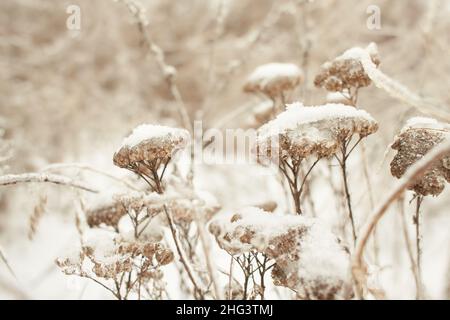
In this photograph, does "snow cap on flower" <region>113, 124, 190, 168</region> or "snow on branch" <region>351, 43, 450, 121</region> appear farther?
"snow cap on flower" <region>113, 124, 190, 168</region>

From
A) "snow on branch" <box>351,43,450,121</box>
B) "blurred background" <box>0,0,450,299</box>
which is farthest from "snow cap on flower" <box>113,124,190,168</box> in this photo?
"blurred background" <box>0,0,450,299</box>

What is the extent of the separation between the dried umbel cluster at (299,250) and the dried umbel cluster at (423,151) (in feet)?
0.61

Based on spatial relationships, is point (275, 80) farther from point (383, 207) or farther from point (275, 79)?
point (383, 207)

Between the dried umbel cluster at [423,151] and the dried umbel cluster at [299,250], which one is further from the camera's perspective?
the dried umbel cluster at [423,151]

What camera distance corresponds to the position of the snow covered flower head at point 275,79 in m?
1.14

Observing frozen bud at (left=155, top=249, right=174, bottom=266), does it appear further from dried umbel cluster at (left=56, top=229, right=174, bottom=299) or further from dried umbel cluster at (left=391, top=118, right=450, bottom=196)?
dried umbel cluster at (left=391, top=118, right=450, bottom=196)

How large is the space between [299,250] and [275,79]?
0.59 metres

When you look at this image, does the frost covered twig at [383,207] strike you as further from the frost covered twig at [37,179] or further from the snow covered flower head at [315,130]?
the frost covered twig at [37,179]

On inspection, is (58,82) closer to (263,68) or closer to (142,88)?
(142,88)

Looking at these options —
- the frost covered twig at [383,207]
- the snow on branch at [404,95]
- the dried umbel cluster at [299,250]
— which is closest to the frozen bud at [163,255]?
the dried umbel cluster at [299,250]

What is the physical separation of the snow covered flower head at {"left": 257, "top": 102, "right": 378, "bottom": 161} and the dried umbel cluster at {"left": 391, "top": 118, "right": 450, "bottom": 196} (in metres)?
0.07

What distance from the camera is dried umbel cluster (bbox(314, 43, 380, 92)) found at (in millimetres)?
903

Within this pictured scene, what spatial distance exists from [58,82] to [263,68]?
2.76 m
